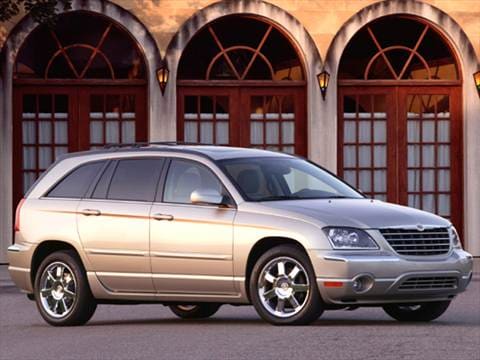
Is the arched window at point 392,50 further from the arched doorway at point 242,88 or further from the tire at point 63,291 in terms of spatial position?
the tire at point 63,291

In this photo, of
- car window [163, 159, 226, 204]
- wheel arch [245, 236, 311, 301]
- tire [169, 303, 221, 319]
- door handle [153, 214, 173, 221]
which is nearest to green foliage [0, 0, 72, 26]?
tire [169, 303, 221, 319]

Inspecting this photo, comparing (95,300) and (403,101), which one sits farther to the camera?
(403,101)

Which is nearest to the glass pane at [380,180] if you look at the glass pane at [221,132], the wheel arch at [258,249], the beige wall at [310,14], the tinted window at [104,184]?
the beige wall at [310,14]

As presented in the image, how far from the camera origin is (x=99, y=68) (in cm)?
2694

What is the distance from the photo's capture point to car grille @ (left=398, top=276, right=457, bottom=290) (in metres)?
13.7

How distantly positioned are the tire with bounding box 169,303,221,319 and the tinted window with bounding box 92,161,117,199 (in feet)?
4.67

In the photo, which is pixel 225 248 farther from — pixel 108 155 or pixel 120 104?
pixel 120 104

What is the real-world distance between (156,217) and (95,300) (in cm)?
109

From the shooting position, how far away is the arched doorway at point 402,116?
27.5 m

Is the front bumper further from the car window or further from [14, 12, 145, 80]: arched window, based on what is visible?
[14, 12, 145, 80]: arched window

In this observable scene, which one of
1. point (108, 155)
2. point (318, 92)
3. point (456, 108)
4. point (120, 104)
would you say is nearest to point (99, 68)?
point (120, 104)

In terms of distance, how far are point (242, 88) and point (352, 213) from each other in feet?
44.6
